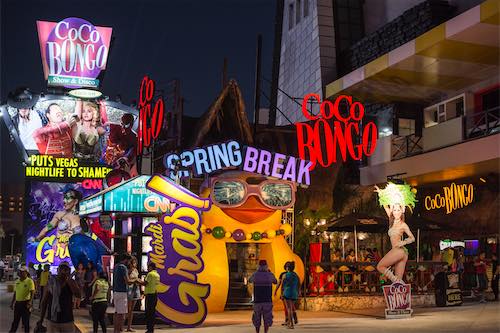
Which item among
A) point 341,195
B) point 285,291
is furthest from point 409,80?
point 285,291

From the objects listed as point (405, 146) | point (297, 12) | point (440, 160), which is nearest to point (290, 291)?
point (440, 160)

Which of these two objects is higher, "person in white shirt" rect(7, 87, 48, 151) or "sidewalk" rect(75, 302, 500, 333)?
"person in white shirt" rect(7, 87, 48, 151)

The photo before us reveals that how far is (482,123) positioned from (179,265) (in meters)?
13.6

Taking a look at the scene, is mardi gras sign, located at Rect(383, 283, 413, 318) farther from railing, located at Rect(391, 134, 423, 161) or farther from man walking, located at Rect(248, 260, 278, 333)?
railing, located at Rect(391, 134, 423, 161)

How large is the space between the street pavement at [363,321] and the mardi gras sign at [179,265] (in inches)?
17.3

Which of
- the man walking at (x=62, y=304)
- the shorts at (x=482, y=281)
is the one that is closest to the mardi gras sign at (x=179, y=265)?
the man walking at (x=62, y=304)

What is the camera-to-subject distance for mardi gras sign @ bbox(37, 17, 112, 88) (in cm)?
3644

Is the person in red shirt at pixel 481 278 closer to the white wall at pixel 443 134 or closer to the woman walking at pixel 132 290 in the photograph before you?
the white wall at pixel 443 134

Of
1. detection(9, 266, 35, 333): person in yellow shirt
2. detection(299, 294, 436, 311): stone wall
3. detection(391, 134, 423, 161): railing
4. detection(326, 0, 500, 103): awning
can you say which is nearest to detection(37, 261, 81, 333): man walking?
detection(9, 266, 35, 333): person in yellow shirt

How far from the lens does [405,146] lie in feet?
91.6

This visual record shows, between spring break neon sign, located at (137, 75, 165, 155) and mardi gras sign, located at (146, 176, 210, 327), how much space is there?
7.68 metres

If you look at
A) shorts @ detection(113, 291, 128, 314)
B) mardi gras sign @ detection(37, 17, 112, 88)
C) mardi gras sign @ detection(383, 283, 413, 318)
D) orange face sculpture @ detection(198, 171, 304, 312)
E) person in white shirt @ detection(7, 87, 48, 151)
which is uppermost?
mardi gras sign @ detection(37, 17, 112, 88)

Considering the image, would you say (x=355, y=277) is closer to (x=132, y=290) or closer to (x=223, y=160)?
(x=223, y=160)

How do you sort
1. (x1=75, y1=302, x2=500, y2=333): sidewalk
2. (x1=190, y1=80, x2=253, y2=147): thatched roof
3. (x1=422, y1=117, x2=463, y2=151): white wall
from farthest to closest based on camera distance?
(x1=190, y1=80, x2=253, y2=147): thatched roof < (x1=422, y1=117, x2=463, y2=151): white wall < (x1=75, y1=302, x2=500, y2=333): sidewalk
